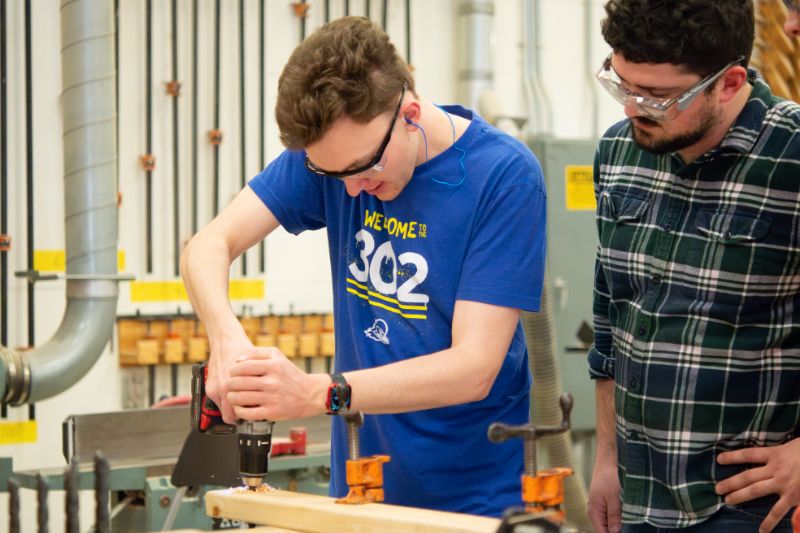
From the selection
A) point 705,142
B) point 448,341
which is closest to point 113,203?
point 448,341

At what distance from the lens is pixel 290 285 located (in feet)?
16.4

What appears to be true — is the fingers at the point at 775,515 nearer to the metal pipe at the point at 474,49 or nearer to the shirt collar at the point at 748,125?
the shirt collar at the point at 748,125

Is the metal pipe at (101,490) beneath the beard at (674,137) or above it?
beneath

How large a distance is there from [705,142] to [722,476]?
0.52 meters

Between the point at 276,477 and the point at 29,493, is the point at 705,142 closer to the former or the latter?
the point at 276,477

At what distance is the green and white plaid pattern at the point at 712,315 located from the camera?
5.32ft

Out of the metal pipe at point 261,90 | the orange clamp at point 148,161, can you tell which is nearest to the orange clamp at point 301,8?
the metal pipe at point 261,90

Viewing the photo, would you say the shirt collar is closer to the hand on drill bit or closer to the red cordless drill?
the hand on drill bit

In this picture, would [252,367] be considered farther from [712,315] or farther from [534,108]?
[534,108]

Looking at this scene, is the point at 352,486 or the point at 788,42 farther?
the point at 788,42

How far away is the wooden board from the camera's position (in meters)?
1.47

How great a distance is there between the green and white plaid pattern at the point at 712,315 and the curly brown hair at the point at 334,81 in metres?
0.48

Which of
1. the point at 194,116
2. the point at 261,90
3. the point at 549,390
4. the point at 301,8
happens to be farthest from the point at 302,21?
the point at 549,390

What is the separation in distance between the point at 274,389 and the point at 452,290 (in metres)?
0.34
